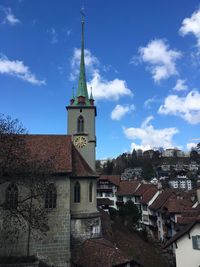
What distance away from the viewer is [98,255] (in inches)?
1152

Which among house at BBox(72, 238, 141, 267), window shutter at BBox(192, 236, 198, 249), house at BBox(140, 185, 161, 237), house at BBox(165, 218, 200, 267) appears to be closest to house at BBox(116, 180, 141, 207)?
house at BBox(140, 185, 161, 237)

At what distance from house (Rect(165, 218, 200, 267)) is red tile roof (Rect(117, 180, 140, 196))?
149 feet

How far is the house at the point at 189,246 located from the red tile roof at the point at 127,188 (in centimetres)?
4556

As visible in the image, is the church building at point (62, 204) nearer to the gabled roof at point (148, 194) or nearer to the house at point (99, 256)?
the house at point (99, 256)

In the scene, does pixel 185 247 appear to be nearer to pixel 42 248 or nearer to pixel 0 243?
pixel 42 248

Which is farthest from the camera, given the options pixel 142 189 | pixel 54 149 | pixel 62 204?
pixel 142 189

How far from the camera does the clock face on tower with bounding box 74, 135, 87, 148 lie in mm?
43938

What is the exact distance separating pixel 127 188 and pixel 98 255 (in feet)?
158

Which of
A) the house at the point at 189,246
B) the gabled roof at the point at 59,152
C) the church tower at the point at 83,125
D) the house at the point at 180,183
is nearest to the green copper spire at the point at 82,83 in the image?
the church tower at the point at 83,125

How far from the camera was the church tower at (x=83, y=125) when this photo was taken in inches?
1716

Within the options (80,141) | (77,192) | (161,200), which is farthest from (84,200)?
(161,200)

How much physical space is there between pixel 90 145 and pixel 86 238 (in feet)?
46.7

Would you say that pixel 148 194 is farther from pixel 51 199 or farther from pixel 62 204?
pixel 51 199

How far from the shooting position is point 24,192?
3228 centimetres
